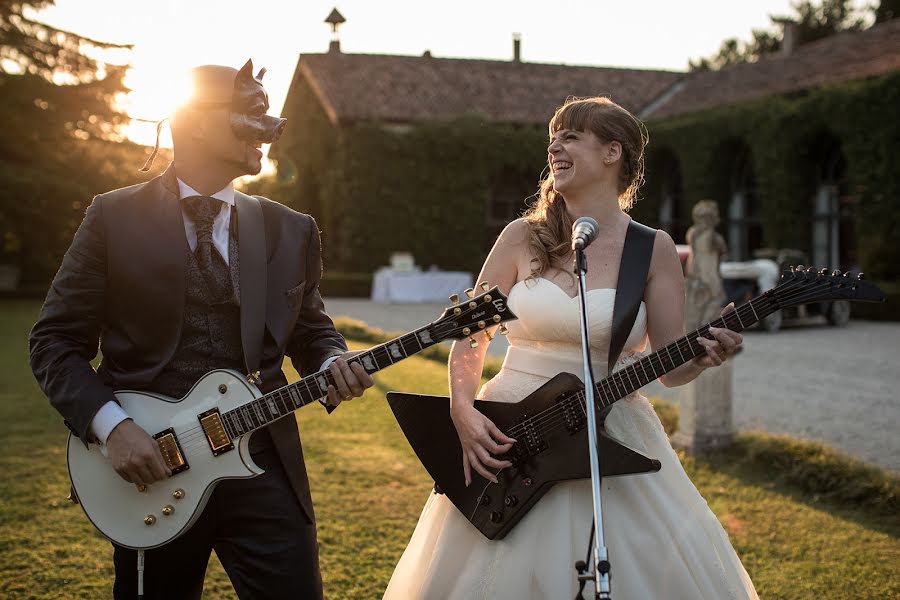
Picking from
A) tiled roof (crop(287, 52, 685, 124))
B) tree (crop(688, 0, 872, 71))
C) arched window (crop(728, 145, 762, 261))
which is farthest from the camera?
tree (crop(688, 0, 872, 71))

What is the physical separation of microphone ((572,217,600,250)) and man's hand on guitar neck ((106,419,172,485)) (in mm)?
1380

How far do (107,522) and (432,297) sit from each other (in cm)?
2614

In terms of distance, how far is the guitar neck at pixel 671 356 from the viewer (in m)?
2.90

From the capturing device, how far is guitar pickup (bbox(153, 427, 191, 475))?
278 centimetres

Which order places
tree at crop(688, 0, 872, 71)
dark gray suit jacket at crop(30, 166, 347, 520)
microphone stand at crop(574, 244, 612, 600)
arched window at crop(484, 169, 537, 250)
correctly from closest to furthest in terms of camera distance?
microphone stand at crop(574, 244, 612, 600), dark gray suit jacket at crop(30, 166, 347, 520), arched window at crop(484, 169, 537, 250), tree at crop(688, 0, 872, 71)

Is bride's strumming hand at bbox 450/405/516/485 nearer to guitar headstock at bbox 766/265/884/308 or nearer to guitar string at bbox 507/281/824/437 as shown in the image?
guitar string at bbox 507/281/824/437

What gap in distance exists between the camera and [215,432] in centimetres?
A: 281

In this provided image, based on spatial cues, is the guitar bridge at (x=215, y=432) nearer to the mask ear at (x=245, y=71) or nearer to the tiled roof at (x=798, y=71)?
the mask ear at (x=245, y=71)

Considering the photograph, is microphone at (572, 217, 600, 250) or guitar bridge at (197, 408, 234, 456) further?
guitar bridge at (197, 408, 234, 456)

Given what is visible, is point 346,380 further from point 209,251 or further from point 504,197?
point 504,197

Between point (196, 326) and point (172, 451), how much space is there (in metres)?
0.39

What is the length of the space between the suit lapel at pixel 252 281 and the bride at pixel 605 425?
0.74 metres

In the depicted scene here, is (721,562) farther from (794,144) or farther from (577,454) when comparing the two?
(794,144)

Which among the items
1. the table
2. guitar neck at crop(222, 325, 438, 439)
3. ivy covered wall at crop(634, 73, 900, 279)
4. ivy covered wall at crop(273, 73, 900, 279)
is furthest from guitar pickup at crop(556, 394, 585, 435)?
the table
